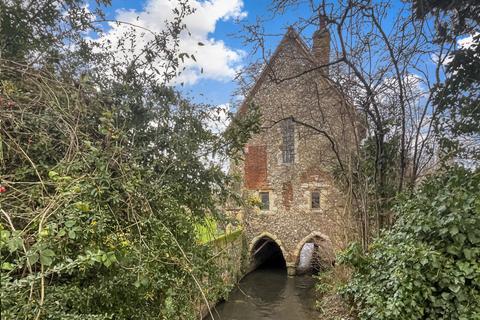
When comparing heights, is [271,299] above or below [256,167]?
below

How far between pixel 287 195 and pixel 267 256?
15.0ft

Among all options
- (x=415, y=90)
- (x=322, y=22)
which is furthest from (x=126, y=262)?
(x=415, y=90)

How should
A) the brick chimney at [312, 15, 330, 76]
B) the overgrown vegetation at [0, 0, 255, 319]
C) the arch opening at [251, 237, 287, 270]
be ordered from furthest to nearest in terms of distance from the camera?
the arch opening at [251, 237, 287, 270]
the brick chimney at [312, 15, 330, 76]
the overgrown vegetation at [0, 0, 255, 319]

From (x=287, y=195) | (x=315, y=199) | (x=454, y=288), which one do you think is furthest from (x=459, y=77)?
(x=287, y=195)

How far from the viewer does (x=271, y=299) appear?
43.3 ft

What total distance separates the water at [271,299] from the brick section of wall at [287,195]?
343cm

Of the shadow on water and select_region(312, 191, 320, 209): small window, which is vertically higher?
select_region(312, 191, 320, 209): small window

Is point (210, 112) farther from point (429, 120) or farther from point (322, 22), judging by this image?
point (429, 120)

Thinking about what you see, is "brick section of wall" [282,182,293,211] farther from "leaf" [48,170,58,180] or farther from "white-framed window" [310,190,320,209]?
"leaf" [48,170,58,180]

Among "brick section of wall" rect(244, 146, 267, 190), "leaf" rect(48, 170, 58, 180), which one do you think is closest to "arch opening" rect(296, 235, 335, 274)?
"brick section of wall" rect(244, 146, 267, 190)

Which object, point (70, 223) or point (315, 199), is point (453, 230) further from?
point (315, 199)

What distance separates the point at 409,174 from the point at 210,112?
447 cm

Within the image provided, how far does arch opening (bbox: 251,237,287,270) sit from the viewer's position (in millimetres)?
17688

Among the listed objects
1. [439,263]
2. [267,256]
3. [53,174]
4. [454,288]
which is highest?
[53,174]
